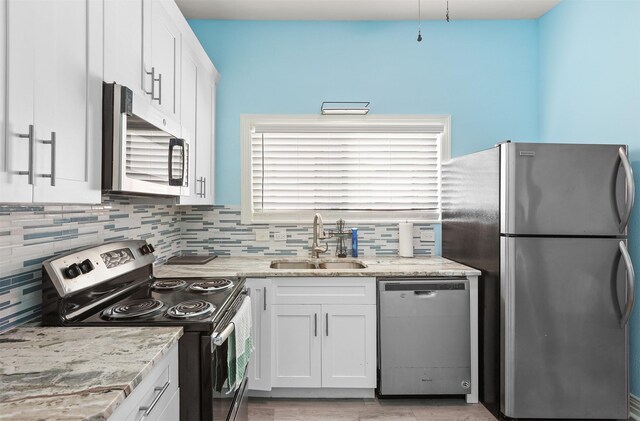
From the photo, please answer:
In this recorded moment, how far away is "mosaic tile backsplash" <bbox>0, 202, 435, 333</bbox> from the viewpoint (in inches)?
53.2

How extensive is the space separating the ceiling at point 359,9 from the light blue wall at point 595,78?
0.32 m

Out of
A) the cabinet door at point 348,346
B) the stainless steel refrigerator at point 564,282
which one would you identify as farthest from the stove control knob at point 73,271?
the stainless steel refrigerator at point 564,282

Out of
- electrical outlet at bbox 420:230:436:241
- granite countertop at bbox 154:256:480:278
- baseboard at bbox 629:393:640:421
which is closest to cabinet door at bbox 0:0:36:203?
granite countertop at bbox 154:256:480:278

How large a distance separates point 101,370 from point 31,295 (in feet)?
2.17

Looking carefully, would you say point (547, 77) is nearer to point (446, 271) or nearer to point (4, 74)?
point (446, 271)

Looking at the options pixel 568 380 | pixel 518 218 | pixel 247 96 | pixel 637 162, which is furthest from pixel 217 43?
pixel 568 380

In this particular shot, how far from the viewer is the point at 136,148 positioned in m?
1.47

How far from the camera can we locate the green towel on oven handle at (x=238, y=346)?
1660 millimetres

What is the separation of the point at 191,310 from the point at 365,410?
1.45 m

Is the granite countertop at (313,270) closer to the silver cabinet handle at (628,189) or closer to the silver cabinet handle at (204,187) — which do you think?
the silver cabinet handle at (204,187)

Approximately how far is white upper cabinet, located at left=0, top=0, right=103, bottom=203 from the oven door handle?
2.17 ft

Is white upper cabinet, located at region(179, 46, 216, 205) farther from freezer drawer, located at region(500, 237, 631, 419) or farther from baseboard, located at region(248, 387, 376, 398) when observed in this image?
freezer drawer, located at region(500, 237, 631, 419)

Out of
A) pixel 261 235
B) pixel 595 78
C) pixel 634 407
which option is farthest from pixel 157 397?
pixel 595 78

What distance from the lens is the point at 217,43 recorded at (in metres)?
3.04
